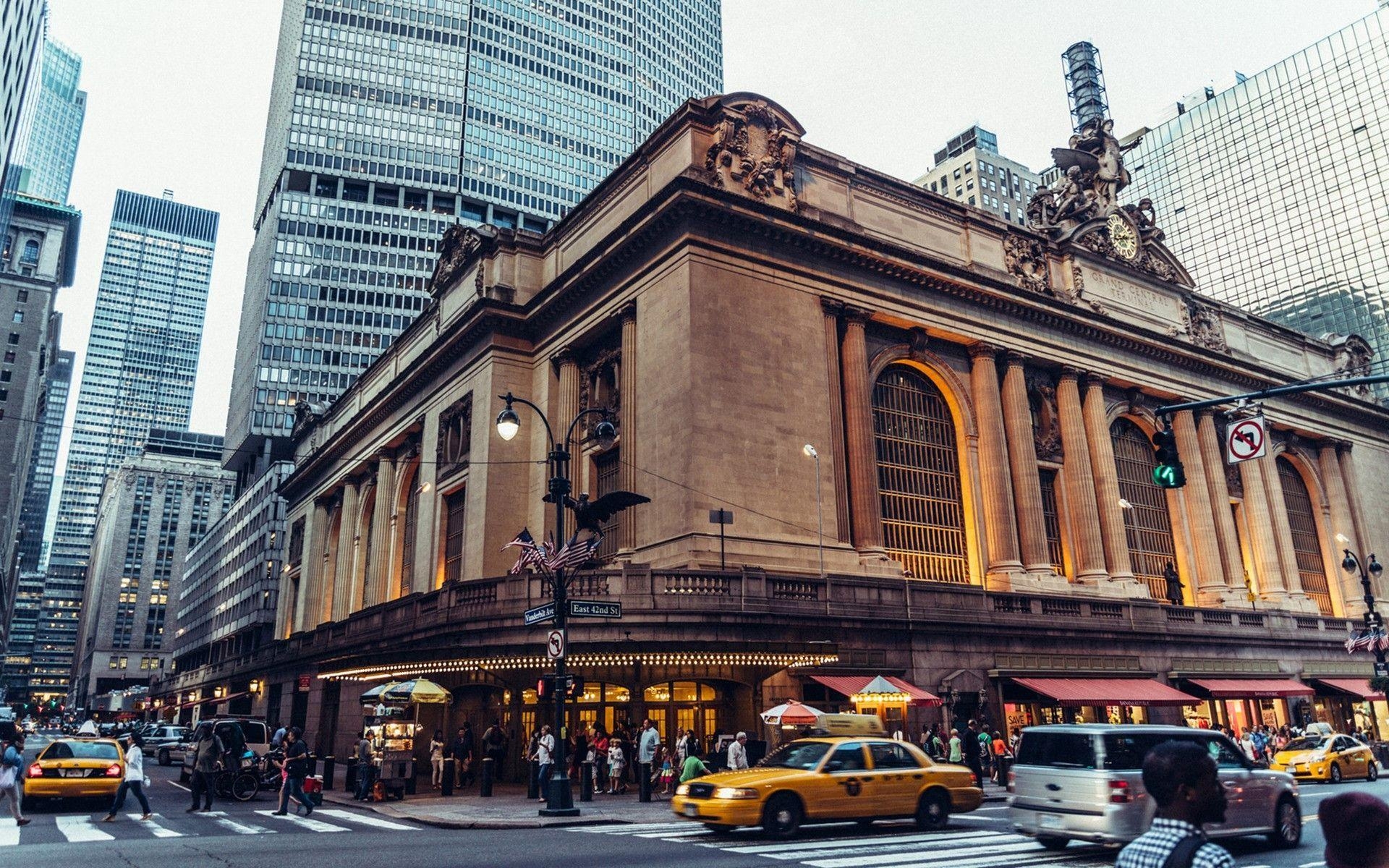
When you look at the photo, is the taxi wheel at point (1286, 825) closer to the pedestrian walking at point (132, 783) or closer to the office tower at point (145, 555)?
the pedestrian walking at point (132, 783)

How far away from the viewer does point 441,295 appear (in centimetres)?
5312

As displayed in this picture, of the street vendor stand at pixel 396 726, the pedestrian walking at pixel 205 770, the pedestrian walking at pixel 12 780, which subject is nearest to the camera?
the pedestrian walking at pixel 12 780

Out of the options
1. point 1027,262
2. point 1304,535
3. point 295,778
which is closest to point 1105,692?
point 1027,262

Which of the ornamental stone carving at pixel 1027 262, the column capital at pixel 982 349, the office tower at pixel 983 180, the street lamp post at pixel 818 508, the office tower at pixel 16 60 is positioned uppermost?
the office tower at pixel 983 180

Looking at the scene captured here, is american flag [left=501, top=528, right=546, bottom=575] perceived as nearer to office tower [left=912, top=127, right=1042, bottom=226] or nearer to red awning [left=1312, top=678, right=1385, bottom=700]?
red awning [left=1312, top=678, right=1385, bottom=700]

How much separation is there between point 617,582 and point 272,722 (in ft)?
128

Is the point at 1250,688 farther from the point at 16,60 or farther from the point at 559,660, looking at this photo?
the point at 16,60

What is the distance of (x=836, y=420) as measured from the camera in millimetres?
38031

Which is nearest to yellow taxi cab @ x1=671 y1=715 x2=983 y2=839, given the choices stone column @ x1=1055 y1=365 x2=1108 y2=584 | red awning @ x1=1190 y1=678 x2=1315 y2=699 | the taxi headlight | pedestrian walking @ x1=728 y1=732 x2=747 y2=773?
the taxi headlight

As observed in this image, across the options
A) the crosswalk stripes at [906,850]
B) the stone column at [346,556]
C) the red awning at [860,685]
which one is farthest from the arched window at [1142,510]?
the stone column at [346,556]

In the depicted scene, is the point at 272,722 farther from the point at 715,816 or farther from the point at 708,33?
the point at 708,33

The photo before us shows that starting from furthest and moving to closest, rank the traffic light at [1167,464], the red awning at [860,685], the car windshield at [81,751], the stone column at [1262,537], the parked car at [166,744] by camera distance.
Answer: the stone column at [1262,537] → the parked car at [166,744] → the red awning at [860,685] → the car windshield at [81,751] → the traffic light at [1167,464]

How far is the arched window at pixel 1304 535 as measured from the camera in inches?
2203

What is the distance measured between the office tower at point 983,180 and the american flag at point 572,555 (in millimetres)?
118351
